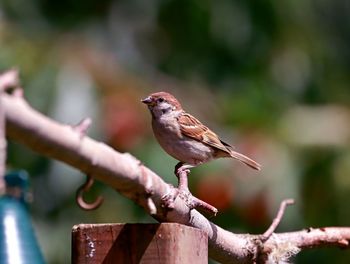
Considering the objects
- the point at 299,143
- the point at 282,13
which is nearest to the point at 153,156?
the point at 299,143

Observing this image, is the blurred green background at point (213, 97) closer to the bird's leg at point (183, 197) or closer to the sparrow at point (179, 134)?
the sparrow at point (179, 134)

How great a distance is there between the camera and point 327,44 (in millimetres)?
11203

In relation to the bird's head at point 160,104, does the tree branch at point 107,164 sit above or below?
below

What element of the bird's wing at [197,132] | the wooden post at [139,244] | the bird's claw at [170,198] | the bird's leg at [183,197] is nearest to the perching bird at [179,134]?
the bird's wing at [197,132]

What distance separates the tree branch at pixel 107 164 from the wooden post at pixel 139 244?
46 mm

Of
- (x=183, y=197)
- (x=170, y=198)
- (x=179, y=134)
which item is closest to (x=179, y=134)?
(x=179, y=134)

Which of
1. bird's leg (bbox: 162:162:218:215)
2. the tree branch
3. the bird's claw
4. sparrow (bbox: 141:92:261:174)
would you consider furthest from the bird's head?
the bird's claw

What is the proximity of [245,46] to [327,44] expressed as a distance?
107 cm

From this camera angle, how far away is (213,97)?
29.2 ft

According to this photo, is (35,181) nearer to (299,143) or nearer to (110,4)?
(299,143)

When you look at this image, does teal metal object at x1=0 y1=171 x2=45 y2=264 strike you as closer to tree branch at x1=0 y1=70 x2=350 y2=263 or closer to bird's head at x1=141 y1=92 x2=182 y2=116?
tree branch at x1=0 y1=70 x2=350 y2=263

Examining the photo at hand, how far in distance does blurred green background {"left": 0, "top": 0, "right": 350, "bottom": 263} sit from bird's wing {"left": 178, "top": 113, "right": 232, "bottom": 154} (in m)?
1.96

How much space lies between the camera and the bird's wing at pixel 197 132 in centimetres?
506

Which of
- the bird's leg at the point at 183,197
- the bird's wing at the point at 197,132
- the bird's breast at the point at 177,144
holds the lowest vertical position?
the bird's leg at the point at 183,197
